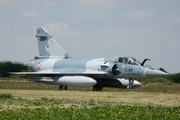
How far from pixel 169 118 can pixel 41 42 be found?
21.3m

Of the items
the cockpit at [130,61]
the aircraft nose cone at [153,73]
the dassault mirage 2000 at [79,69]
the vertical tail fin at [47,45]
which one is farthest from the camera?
the vertical tail fin at [47,45]

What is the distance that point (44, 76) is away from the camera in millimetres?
30156

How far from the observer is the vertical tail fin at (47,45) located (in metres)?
32.5

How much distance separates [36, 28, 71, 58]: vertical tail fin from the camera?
3253cm

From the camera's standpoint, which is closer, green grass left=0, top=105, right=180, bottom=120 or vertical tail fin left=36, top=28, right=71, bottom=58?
green grass left=0, top=105, right=180, bottom=120

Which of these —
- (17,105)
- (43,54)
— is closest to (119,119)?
(17,105)

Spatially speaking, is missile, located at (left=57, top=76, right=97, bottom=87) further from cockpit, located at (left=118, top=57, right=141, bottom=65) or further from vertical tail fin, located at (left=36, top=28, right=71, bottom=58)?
vertical tail fin, located at (left=36, top=28, right=71, bottom=58)

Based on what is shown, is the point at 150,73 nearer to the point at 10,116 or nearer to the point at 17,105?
the point at 17,105

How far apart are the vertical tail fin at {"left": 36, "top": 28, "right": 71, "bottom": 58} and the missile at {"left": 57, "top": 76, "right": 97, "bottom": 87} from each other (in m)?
3.84

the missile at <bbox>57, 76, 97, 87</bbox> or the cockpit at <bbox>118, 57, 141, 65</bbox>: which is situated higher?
the cockpit at <bbox>118, 57, 141, 65</bbox>

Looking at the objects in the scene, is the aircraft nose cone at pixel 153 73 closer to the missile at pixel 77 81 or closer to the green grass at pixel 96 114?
the missile at pixel 77 81

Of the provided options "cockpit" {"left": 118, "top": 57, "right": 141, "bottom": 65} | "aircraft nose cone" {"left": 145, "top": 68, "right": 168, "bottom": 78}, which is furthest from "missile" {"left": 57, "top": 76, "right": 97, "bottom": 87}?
"aircraft nose cone" {"left": 145, "top": 68, "right": 168, "bottom": 78}

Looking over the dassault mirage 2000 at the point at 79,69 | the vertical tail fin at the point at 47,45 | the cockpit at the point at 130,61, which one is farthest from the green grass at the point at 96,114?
the vertical tail fin at the point at 47,45

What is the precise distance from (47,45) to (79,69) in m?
4.37
